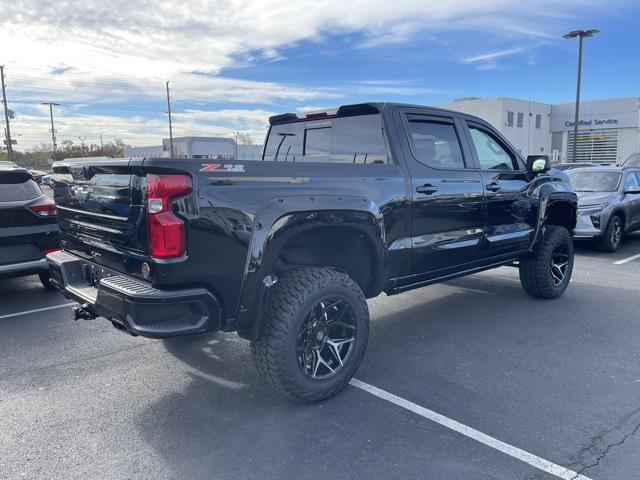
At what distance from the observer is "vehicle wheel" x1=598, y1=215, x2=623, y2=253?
30.6 feet

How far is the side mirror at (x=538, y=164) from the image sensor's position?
543cm

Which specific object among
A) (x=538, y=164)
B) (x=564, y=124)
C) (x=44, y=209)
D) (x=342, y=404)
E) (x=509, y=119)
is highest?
(x=509, y=119)

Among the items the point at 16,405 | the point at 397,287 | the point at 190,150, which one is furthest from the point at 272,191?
the point at 190,150

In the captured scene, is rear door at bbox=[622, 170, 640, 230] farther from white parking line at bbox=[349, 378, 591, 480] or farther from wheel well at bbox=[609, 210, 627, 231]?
white parking line at bbox=[349, 378, 591, 480]

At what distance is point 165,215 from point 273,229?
2.22 ft

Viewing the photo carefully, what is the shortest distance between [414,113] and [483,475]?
2.88 metres

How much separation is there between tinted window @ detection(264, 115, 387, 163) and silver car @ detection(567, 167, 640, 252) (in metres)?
6.62

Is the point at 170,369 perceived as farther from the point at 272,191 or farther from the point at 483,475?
the point at 483,475

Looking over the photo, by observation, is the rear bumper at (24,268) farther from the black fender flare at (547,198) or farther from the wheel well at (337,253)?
the black fender flare at (547,198)

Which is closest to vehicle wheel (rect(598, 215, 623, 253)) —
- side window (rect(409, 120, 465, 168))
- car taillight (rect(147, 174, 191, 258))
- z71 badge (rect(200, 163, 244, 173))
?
side window (rect(409, 120, 465, 168))

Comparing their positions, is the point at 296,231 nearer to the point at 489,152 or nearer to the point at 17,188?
the point at 489,152

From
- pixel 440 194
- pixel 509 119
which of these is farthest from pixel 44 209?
pixel 509 119

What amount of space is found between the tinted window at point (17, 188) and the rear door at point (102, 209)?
2240mm

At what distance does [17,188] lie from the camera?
5980 millimetres
